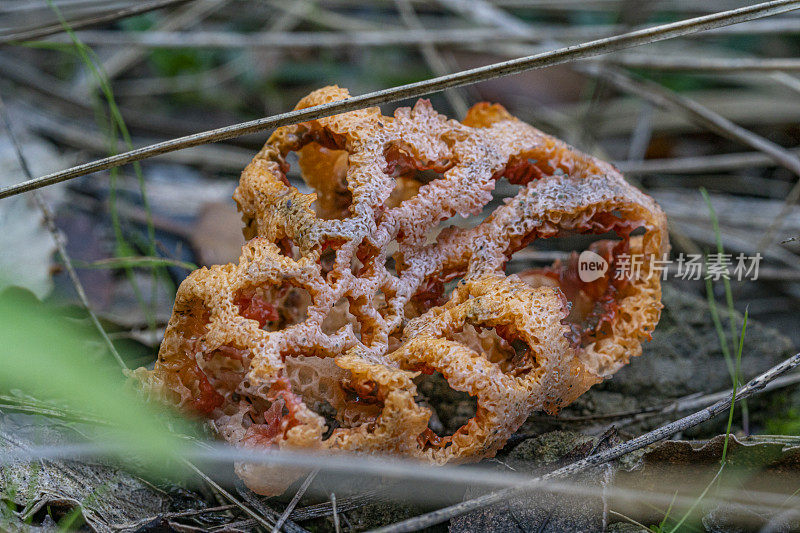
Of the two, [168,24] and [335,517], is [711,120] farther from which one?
[168,24]

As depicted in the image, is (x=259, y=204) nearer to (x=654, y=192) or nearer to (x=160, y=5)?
(x=160, y=5)

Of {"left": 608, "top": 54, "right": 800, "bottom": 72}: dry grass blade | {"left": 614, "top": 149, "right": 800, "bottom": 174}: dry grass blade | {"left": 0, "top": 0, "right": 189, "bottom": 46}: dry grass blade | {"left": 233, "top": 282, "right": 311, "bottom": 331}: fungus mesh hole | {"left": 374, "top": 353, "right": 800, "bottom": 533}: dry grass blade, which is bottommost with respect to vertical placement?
{"left": 374, "top": 353, "right": 800, "bottom": 533}: dry grass blade

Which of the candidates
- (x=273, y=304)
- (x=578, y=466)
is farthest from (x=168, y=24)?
(x=578, y=466)

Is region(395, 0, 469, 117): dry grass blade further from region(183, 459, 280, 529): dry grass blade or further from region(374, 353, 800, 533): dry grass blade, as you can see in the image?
region(183, 459, 280, 529): dry grass blade

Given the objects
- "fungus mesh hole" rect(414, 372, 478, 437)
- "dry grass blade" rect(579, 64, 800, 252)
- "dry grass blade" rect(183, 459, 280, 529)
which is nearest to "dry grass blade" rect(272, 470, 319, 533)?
"dry grass blade" rect(183, 459, 280, 529)

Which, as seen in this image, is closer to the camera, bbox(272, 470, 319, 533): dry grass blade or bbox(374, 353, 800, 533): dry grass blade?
bbox(374, 353, 800, 533): dry grass blade

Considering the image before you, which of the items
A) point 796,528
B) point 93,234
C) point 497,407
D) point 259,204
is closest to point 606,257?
point 497,407

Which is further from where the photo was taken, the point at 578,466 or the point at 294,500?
the point at 294,500
